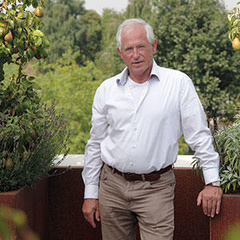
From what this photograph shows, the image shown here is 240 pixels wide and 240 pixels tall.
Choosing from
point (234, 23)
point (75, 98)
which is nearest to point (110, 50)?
point (75, 98)

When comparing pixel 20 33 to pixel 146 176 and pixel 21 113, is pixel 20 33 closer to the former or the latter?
pixel 21 113

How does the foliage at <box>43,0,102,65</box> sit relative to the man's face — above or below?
above

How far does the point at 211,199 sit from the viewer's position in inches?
75.2

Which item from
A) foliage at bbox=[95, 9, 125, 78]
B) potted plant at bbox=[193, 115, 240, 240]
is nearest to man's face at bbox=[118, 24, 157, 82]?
potted plant at bbox=[193, 115, 240, 240]

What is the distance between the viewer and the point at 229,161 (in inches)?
89.4

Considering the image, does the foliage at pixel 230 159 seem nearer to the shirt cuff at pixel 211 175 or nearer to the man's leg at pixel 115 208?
the shirt cuff at pixel 211 175

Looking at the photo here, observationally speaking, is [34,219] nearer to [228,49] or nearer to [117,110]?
[117,110]

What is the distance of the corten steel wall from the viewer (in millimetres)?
2793

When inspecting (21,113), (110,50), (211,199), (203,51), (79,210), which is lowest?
(79,210)

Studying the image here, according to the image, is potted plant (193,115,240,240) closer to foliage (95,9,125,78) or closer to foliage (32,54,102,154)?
foliage (32,54,102,154)

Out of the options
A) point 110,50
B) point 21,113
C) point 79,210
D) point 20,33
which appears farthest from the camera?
point 110,50

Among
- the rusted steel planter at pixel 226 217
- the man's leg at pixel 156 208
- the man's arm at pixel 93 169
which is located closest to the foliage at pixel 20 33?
the man's arm at pixel 93 169

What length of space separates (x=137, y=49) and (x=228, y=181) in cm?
86

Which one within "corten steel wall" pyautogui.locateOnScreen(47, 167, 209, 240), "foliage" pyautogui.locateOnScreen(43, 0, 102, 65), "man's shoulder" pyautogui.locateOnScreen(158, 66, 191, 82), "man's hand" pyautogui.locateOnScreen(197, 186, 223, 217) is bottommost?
"corten steel wall" pyautogui.locateOnScreen(47, 167, 209, 240)
